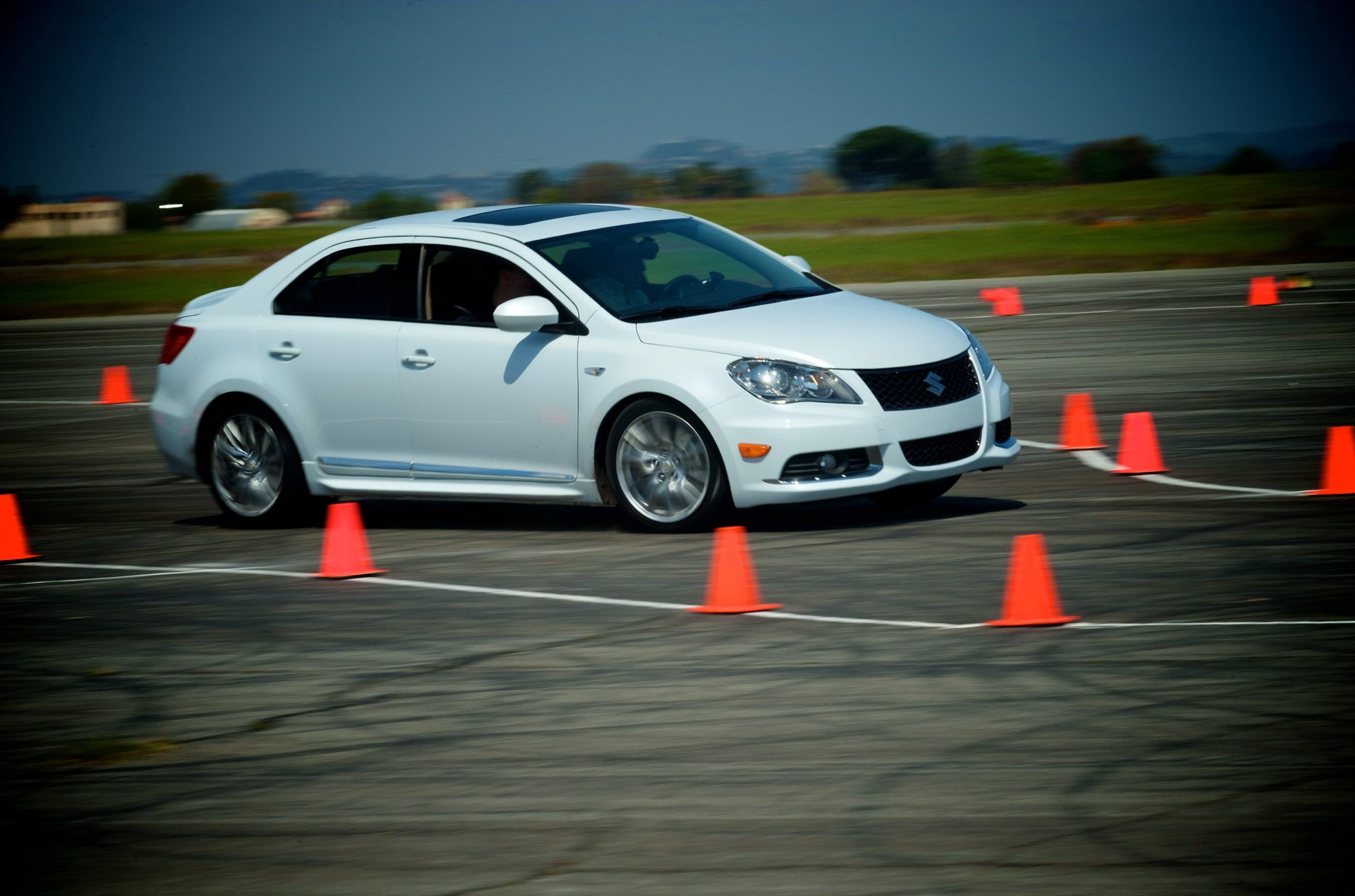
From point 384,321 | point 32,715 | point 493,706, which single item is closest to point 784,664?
point 493,706

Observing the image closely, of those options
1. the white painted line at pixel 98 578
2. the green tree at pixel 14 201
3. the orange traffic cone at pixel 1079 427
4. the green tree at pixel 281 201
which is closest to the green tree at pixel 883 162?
the green tree at pixel 281 201

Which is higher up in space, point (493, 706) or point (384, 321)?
point (384, 321)

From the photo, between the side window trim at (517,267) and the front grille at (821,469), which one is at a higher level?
Answer: the side window trim at (517,267)

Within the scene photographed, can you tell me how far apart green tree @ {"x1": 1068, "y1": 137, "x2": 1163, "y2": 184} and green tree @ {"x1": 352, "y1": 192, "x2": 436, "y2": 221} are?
87.8 feet

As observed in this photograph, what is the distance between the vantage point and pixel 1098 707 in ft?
20.0

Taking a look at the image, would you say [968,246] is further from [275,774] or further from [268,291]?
[275,774]

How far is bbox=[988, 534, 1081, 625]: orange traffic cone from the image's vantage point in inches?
289

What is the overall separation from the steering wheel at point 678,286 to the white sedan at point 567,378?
17mm

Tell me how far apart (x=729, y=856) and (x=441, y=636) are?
10.4 ft

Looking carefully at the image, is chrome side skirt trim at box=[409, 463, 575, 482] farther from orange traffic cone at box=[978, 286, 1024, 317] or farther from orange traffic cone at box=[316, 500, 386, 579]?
orange traffic cone at box=[978, 286, 1024, 317]

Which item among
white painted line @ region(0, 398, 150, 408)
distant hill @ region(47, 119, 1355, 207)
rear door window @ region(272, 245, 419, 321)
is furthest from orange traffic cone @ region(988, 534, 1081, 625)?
distant hill @ region(47, 119, 1355, 207)

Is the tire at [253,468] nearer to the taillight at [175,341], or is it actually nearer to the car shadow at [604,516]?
the car shadow at [604,516]

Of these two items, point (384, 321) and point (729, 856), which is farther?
point (384, 321)

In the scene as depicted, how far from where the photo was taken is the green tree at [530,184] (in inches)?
2630
